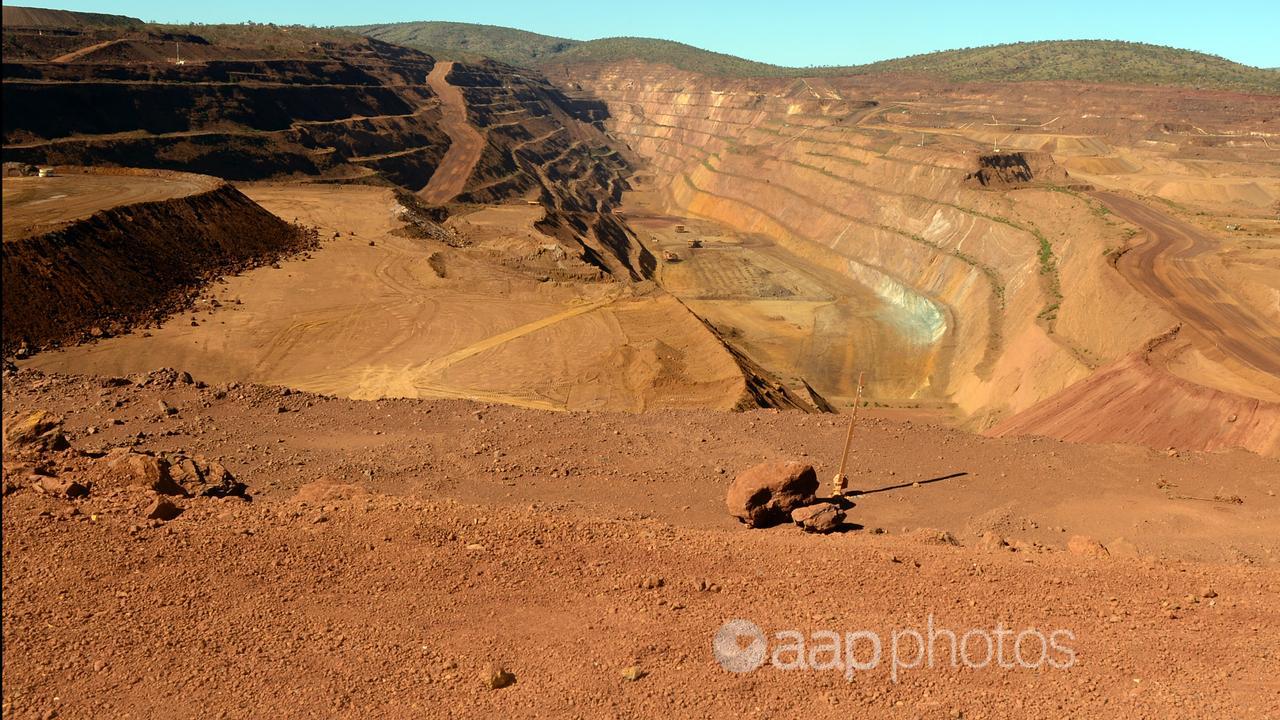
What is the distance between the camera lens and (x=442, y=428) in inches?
791

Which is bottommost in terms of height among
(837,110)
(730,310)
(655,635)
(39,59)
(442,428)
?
(730,310)

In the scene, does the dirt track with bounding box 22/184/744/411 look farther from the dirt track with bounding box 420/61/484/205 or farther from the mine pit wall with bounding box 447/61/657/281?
the dirt track with bounding box 420/61/484/205

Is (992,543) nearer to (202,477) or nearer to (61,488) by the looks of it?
(202,477)

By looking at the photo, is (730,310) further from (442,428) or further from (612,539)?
(612,539)

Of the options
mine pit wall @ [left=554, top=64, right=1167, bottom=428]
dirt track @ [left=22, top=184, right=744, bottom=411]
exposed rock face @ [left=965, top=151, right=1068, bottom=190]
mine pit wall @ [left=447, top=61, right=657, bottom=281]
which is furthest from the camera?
mine pit wall @ [left=447, top=61, right=657, bottom=281]

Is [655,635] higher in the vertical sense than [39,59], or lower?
lower

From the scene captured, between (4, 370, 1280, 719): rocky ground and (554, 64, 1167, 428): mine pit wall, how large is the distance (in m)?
22.0

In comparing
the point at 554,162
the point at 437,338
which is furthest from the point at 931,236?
the point at 554,162

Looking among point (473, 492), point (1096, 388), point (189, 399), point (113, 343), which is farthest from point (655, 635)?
point (113, 343)

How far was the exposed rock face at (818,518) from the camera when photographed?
13914 millimetres

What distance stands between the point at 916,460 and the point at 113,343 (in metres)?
31.2

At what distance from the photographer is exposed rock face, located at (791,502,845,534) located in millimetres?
13914

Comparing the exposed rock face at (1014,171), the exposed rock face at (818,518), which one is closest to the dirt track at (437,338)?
the exposed rock face at (818,518)

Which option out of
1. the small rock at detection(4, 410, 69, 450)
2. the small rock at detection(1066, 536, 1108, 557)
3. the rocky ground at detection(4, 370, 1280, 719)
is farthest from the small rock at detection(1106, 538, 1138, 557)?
the small rock at detection(4, 410, 69, 450)
